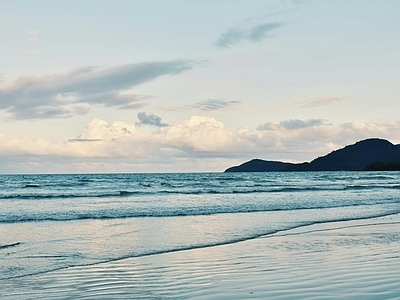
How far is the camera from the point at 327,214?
2327 centimetres

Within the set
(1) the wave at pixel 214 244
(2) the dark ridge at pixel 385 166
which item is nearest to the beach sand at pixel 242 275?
(1) the wave at pixel 214 244

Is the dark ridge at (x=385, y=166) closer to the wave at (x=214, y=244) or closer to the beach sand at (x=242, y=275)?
the wave at (x=214, y=244)

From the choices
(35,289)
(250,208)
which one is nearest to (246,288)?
(35,289)

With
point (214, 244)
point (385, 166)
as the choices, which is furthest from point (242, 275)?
point (385, 166)

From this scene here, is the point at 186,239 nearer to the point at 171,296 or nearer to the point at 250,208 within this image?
the point at 171,296

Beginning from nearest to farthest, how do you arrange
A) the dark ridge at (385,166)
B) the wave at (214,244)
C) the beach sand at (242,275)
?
the beach sand at (242,275) → the wave at (214,244) → the dark ridge at (385,166)

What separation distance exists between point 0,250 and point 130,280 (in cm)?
561

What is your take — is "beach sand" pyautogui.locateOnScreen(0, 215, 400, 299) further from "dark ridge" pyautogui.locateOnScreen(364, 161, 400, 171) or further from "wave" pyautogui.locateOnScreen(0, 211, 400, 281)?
"dark ridge" pyautogui.locateOnScreen(364, 161, 400, 171)

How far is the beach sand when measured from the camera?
7.94 m

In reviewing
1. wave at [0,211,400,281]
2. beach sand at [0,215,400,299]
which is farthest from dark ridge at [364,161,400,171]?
beach sand at [0,215,400,299]

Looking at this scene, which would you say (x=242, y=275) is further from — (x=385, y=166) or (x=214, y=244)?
(x=385, y=166)

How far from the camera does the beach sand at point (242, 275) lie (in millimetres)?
7941

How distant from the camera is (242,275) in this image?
9.24 metres

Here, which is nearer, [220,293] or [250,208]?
[220,293]
